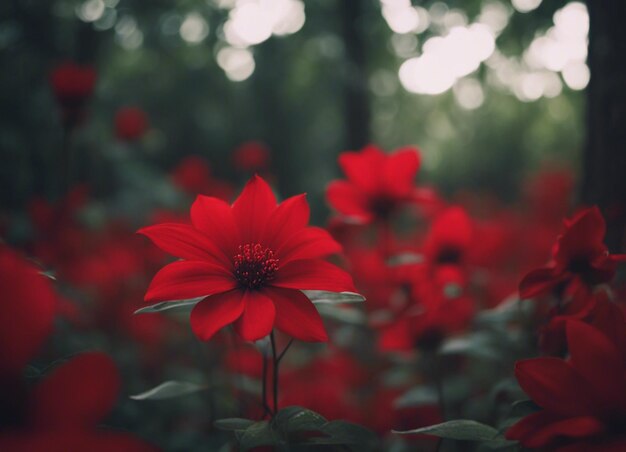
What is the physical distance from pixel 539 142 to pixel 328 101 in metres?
4.01

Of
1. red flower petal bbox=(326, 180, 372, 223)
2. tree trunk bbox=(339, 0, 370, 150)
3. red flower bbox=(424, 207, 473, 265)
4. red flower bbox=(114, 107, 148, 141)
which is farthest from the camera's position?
tree trunk bbox=(339, 0, 370, 150)

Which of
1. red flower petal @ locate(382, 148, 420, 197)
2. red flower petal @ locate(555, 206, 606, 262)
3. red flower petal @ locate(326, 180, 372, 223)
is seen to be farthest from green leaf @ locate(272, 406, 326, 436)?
red flower petal @ locate(382, 148, 420, 197)

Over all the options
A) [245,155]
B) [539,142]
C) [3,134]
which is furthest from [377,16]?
[539,142]

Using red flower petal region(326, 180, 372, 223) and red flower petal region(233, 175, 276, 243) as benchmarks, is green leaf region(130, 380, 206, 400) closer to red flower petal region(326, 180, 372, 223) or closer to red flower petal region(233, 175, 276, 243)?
red flower petal region(233, 175, 276, 243)

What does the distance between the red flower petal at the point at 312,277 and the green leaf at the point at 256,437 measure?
7.7 inches

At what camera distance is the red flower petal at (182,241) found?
711mm

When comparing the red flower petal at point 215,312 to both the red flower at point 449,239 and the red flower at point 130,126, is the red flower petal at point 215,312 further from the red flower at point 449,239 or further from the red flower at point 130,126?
the red flower at point 130,126

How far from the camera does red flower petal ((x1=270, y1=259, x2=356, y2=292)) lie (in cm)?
69

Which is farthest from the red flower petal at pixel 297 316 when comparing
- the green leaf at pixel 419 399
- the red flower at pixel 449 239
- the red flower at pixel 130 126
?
the red flower at pixel 130 126

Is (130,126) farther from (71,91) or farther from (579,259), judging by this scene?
(579,259)

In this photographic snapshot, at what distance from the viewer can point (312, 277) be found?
72 centimetres

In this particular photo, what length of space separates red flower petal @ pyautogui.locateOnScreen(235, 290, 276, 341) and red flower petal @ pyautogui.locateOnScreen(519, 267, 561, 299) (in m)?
0.42

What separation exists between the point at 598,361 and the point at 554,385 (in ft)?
0.20

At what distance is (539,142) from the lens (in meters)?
7.29
